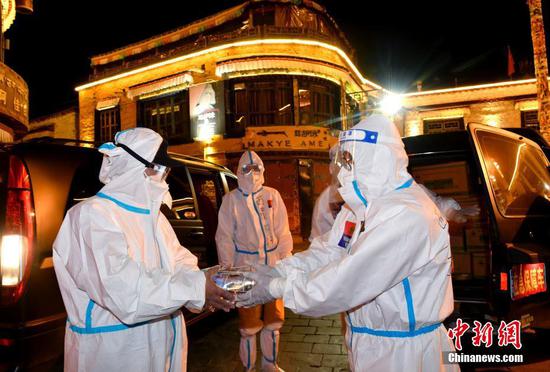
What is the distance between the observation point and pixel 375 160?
218cm

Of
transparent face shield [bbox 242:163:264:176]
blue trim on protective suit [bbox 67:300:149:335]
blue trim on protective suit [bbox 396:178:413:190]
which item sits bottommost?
blue trim on protective suit [bbox 67:300:149:335]

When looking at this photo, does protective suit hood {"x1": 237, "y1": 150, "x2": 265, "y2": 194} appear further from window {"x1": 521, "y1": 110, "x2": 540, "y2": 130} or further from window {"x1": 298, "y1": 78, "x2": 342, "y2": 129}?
window {"x1": 521, "y1": 110, "x2": 540, "y2": 130}

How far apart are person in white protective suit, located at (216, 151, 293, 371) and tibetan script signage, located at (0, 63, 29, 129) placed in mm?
6626

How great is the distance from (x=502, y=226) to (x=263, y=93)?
1343 cm

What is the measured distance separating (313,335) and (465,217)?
8.46ft

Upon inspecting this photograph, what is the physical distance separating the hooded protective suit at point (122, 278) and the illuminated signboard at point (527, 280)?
273 cm

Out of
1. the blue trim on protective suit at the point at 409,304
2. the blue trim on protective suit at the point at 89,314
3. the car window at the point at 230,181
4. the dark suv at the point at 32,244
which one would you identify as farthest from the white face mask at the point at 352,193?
the car window at the point at 230,181

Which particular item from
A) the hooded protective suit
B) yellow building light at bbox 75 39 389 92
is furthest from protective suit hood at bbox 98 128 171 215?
yellow building light at bbox 75 39 389 92

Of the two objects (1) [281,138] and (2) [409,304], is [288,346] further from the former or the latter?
(1) [281,138]

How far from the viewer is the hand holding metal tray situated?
2273 mm

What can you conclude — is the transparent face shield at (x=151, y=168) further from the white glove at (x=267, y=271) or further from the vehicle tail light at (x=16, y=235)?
the vehicle tail light at (x=16, y=235)

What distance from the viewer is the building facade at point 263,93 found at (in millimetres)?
15406

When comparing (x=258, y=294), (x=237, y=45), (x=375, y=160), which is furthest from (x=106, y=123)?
(x=375, y=160)

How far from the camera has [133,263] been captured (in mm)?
1952
